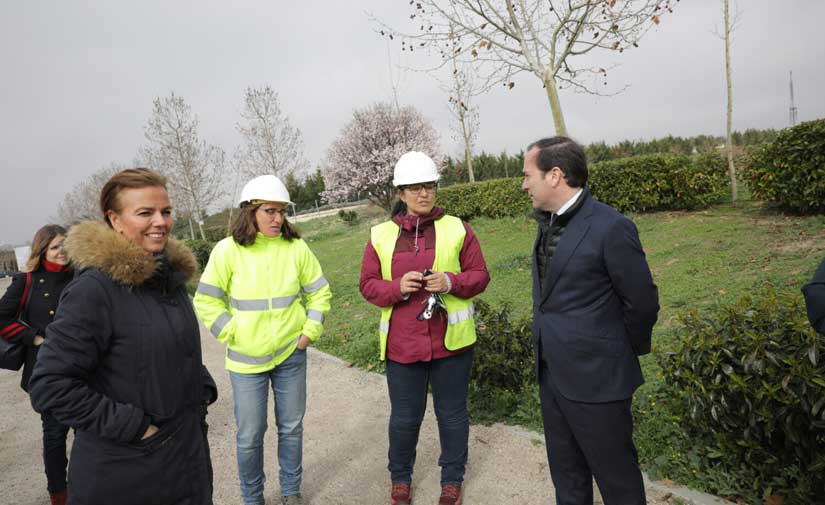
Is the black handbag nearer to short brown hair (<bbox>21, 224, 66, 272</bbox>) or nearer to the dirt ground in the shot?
short brown hair (<bbox>21, 224, 66, 272</bbox>)

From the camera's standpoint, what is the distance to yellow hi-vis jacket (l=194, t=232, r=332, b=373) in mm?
3018

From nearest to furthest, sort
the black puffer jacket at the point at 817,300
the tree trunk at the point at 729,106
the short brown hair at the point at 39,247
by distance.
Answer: the black puffer jacket at the point at 817,300 < the short brown hair at the point at 39,247 < the tree trunk at the point at 729,106

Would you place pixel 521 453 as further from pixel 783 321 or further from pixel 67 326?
pixel 67 326

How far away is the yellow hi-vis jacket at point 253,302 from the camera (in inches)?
119

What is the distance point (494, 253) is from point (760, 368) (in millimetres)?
8687

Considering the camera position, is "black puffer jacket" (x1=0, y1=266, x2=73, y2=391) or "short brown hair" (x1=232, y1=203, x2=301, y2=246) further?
"black puffer jacket" (x1=0, y1=266, x2=73, y2=391)

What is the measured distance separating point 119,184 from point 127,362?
68 cm

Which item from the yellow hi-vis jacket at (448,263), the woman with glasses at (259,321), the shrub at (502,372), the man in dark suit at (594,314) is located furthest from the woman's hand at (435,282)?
the shrub at (502,372)

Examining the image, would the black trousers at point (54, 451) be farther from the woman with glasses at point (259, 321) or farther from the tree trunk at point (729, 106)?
the tree trunk at point (729, 106)

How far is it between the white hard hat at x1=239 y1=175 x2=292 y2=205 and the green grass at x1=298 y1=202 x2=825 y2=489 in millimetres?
2478

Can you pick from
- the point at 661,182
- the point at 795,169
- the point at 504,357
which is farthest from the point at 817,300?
the point at 661,182

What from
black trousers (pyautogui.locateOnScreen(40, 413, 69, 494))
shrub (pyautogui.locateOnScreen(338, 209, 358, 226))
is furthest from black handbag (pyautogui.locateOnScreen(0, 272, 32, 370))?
shrub (pyautogui.locateOnScreen(338, 209, 358, 226))

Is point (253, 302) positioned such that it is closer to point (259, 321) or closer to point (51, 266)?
point (259, 321)

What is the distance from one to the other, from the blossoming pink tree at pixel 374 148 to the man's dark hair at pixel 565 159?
89.3 feet
